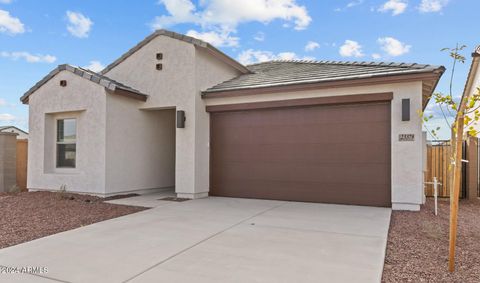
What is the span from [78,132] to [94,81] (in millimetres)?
1678

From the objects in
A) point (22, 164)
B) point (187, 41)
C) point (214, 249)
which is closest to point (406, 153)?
point (214, 249)

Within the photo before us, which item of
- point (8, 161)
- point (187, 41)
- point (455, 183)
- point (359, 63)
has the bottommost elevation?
point (8, 161)

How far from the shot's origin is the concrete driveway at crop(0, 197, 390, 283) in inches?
136

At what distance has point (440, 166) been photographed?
9648 millimetres

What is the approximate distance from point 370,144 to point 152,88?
6634 millimetres

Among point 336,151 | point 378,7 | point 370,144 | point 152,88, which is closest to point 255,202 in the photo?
point 336,151

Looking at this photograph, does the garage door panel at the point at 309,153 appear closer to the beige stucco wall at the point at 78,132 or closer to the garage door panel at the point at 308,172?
the garage door panel at the point at 308,172

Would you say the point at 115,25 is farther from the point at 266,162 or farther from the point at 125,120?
the point at 266,162

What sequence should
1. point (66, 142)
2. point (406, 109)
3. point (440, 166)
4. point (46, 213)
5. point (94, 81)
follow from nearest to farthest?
point (46, 213)
point (406, 109)
point (94, 81)
point (440, 166)
point (66, 142)

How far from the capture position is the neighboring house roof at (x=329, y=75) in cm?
726

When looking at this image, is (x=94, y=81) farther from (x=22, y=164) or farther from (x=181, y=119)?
(x=22, y=164)

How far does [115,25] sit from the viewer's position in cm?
1342

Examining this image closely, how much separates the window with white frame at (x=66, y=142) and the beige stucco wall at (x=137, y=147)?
1523 millimetres

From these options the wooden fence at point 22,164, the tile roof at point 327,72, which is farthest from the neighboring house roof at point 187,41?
the wooden fence at point 22,164
